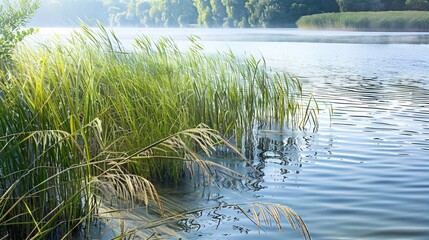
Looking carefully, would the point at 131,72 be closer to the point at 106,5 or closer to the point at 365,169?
the point at 365,169

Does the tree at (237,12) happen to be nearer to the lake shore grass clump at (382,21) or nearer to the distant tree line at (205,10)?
the distant tree line at (205,10)

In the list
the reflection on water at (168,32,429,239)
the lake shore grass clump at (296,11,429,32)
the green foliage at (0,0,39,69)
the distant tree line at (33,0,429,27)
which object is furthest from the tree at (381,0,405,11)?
the green foliage at (0,0,39,69)

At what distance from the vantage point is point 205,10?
242 ft

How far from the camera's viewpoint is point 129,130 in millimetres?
5312

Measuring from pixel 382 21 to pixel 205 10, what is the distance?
117 ft

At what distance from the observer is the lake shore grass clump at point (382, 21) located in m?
39.2

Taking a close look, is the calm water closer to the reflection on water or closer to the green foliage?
the reflection on water

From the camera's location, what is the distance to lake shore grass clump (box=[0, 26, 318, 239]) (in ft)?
10.9

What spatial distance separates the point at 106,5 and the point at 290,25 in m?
25.8

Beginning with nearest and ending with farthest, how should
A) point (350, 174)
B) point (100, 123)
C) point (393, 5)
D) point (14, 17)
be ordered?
1. point (100, 123)
2. point (350, 174)
3. point (14, 17)
4. point (393, 5)

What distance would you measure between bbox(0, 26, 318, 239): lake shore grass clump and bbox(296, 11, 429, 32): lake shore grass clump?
1290 inches

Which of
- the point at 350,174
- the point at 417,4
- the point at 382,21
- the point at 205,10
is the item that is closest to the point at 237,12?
the point at 205,10

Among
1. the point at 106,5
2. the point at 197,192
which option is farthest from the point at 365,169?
the point at 106,5

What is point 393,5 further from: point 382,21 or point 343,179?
point 343,179
